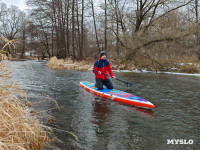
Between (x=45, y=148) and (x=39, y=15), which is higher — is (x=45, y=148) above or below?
below

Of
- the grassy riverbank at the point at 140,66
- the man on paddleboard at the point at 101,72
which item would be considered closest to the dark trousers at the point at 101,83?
the man on paddleboard at the point at 101,72

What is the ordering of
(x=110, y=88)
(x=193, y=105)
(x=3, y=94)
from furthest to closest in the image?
(x=110, y=88), (x=193, y=105), (x=3, y=94)

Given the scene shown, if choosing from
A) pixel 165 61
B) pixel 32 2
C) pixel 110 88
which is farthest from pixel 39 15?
pixel 110 88

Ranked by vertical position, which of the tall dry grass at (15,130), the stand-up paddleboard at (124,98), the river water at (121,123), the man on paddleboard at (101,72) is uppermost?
the man on paddleboard at (101,72)

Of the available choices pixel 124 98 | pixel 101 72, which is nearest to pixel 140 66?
pixel 101 72

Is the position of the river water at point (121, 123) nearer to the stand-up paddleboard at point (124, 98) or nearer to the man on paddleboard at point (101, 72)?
the stand-up paddleboard at point (124, 98)

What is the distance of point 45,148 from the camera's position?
8.24 feet

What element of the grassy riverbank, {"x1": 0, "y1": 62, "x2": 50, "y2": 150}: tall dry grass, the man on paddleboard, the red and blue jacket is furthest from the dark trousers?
the grassy riverbank

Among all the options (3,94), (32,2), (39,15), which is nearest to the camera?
(3,94)

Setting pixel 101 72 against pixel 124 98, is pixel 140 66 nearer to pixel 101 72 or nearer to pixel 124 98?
pixel 101 72

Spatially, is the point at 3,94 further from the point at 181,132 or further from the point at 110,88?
the point at 110,88

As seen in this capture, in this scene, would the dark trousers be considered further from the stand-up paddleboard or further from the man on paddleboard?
the stand-up paddleboard

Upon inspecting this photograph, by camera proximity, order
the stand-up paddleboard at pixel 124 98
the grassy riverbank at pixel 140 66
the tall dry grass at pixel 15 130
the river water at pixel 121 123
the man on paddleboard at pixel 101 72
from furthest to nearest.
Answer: the grassy riverbank at pixel 140 66, the man on paddleboard at pixel 101 72, the stand-up paddleboard at pixel 124 98, the river water at pixel 121 123, the tall dry grass at pixel 15 130

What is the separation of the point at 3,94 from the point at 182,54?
12.8 metres
